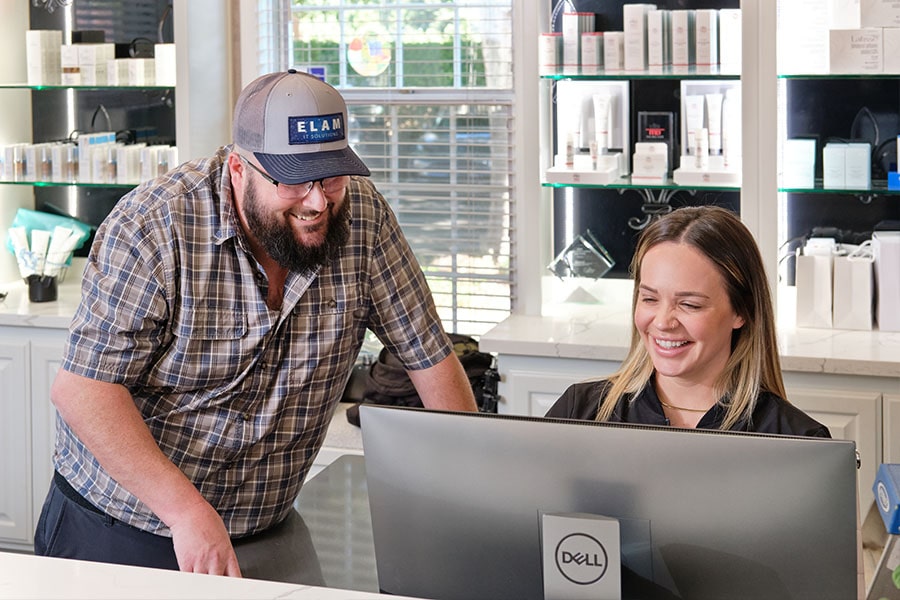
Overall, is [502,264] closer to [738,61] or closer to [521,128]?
[521,128]

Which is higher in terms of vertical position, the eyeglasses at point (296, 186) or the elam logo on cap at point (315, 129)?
the elam logo on cap at point (315, 129)

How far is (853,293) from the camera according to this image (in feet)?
11.5

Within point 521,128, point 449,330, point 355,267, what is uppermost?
point 521,128

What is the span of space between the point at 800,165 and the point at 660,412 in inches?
70.9

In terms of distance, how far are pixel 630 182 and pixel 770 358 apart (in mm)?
1743

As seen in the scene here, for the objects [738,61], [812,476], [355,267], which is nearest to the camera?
[812,476]

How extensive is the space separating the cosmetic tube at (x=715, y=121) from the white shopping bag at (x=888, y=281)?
55 cm

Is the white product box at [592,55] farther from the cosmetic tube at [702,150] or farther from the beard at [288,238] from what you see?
the beard at [288,238]

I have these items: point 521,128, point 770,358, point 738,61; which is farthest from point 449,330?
point 770,358

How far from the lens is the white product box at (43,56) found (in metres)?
4.29

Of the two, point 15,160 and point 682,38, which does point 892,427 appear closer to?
point 682,38

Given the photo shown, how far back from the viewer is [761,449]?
1.34m

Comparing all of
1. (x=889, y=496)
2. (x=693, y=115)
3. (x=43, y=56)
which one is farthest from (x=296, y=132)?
(x=43, y=56)

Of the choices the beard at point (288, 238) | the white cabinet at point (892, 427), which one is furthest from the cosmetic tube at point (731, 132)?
the beard at point (288, 238)
